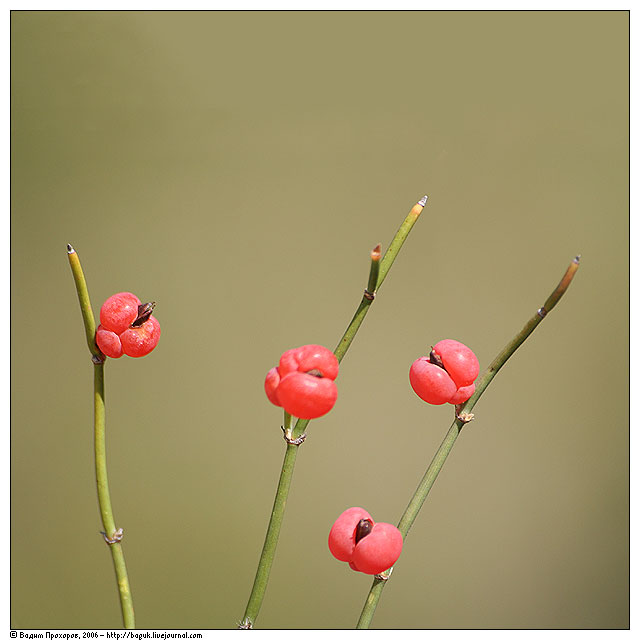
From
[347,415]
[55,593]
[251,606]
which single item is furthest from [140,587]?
[251,606]

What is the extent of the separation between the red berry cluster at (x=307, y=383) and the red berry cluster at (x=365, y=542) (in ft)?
0.24

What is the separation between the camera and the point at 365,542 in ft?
1.18

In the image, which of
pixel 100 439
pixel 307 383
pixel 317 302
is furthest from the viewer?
pixel 317 302

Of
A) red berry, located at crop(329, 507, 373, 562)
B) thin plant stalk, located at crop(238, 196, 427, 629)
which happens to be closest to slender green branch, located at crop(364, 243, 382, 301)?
thin plant stalk, located at crop(238, 196, 427, 629)

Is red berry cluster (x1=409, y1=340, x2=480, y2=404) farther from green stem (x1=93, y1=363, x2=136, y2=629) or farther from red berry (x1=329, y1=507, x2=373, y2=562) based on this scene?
green stem (x1=93, y1=363, x2=136, y2=629)

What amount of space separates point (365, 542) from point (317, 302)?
108cm

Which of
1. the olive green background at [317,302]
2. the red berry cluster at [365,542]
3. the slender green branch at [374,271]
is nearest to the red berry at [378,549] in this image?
the red berry cluster at [365,542]

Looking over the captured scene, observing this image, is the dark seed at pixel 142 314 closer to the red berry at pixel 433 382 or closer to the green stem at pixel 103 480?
the green stem at pixel 103 480

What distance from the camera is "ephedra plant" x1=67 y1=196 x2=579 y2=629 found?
336mm

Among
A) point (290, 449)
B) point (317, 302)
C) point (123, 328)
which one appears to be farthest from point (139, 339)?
point (317, 302)

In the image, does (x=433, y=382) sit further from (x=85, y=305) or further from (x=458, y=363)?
(x=85, y=305)

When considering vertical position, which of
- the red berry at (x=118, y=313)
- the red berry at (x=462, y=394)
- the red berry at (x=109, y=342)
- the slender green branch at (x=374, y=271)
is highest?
the slender green branch at (x=374, y=271)

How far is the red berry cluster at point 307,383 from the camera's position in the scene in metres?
0.33

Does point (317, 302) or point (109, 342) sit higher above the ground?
point (317, 302)
